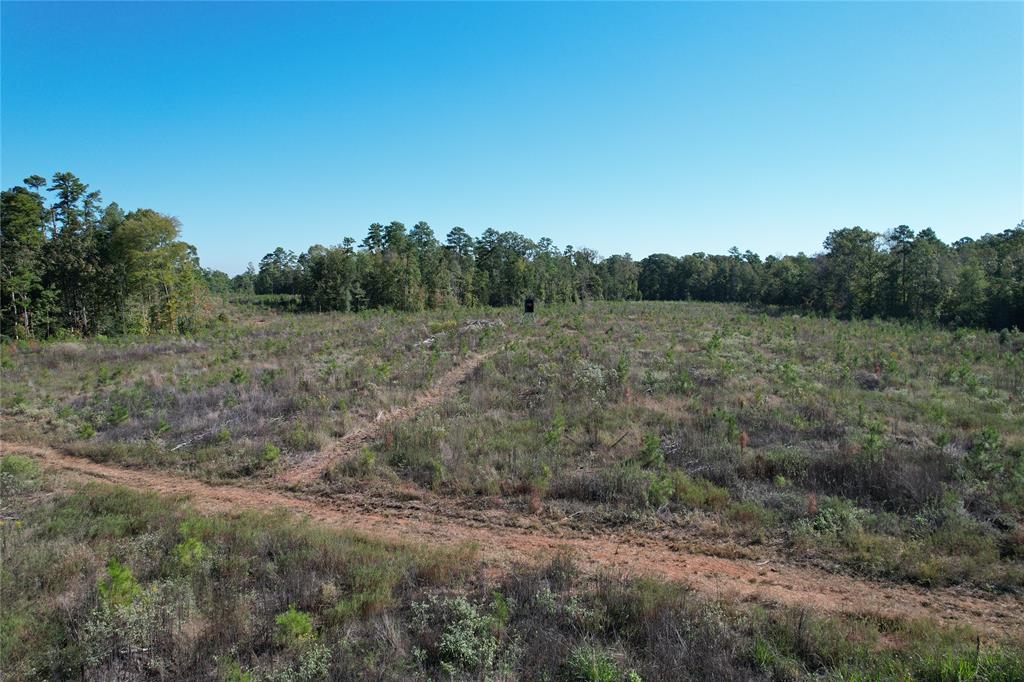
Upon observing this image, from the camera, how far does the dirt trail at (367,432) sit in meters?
9.09

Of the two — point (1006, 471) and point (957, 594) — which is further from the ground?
point (1006, 471)

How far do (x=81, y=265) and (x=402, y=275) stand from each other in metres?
29.1

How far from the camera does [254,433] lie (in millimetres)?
10812

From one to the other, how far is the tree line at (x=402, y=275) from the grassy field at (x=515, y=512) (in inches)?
789

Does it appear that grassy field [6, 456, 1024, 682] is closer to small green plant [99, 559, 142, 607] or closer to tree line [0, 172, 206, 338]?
small green plant [99, 559, 142, 607]

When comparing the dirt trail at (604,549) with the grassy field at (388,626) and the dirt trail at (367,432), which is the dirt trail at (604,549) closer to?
the grassy field at (388,626)

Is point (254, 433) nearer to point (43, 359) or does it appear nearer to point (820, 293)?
point (43, 359)

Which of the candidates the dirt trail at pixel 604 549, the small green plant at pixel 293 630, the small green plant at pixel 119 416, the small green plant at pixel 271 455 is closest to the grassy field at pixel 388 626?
the small green plant at pixel 293 630

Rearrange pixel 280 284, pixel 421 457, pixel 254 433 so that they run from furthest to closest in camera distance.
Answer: pixel 280 284 < pixel 254 433 < pixel 421 457

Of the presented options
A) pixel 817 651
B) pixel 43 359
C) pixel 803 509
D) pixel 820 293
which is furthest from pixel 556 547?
pixel 820 293

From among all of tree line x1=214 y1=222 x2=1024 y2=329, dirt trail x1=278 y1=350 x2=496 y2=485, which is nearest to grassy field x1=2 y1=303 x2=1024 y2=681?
dirt trail x1=278 y1=350 x2=496 y2=485

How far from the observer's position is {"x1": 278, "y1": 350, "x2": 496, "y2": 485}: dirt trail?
358 inches

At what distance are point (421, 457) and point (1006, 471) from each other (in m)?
9.81

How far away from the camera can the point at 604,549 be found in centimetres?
642
